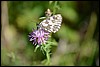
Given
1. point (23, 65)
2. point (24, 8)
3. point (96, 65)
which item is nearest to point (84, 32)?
point (96, 65)

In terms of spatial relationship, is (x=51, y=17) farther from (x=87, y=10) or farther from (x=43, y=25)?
(x=87, y=10)

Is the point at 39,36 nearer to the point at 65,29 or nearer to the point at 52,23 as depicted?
the point at 52,23

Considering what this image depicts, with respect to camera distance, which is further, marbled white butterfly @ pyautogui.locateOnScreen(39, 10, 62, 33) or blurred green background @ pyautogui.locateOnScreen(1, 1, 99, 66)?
blurred green background @ pyautogui.locateOnScreen(1, 1, 99, 66)

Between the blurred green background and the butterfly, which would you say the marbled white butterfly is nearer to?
the butterfly

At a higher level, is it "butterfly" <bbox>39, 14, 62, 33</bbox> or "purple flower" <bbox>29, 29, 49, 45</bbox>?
"butterfly" <bbox>39, 14, 62, 33</bbox>

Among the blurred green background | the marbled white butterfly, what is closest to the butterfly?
the marbled white butterfly

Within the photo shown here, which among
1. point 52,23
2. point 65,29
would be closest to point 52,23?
point 52,23

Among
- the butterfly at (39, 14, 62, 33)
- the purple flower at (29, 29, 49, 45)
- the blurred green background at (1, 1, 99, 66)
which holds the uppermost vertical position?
the butterfly at (39, 14, 62, 33)
